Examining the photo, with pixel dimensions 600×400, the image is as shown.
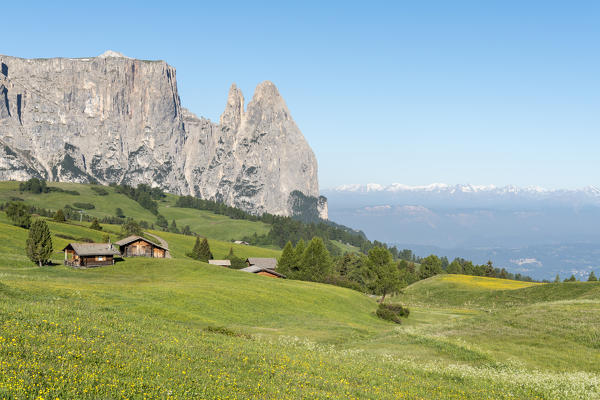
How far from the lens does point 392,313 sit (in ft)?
214

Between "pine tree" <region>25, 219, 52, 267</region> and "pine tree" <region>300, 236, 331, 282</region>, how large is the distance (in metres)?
60.7

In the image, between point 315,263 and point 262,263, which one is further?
point 262,263

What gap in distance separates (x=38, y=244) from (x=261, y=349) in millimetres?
65054

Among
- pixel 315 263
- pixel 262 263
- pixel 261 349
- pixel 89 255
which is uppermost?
pixel 261 349

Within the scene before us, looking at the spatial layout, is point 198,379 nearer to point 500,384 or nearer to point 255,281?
point 500,384

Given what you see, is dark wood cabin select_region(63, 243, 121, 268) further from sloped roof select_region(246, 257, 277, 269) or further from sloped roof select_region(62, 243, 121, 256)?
sloped roof select_region(246, 257, 277, 269)

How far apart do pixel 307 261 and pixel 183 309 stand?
233ft

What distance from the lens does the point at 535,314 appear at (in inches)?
1727

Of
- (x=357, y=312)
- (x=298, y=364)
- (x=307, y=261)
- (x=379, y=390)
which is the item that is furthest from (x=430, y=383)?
(x=307, y=261)

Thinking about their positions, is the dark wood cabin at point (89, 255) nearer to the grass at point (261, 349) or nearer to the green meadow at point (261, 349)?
the green meadow at point (261, 349)

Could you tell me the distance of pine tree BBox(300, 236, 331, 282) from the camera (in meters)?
111

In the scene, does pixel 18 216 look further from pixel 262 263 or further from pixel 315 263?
pixel 315 263

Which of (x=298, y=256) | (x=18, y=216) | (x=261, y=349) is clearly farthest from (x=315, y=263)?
(x=261, y=349)

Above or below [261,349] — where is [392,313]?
below
